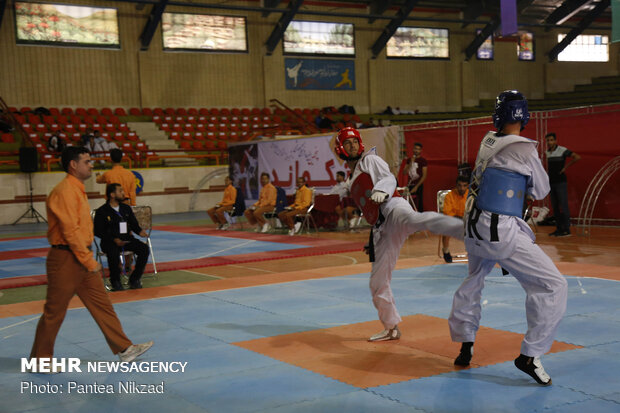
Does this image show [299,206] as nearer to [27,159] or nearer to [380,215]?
[380,215]

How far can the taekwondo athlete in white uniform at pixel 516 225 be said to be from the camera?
14.5 ft

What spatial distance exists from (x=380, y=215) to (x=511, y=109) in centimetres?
154

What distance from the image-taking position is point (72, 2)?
2647 cm

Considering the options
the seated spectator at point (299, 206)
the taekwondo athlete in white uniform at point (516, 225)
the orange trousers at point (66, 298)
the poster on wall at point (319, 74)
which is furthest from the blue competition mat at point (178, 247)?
the poster on wall at point (319, 74)

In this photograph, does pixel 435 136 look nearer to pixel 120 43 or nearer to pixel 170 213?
pixel 170 213

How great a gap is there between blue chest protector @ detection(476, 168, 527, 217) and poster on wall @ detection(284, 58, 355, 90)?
27.1 m

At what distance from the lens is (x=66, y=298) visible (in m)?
5.23

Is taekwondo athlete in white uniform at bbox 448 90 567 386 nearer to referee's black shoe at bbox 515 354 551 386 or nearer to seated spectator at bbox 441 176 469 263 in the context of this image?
referee's black shoe at bbox 515 354 551 386

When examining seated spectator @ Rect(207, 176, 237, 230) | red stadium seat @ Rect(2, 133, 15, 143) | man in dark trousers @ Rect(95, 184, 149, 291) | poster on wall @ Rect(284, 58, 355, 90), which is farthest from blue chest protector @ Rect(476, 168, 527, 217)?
poster on wall @ Rect(284, 58, 355, 90)

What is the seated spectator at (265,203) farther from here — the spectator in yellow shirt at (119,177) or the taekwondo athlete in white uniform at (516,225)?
the taekwondo athlete in white uniform at (516,225)

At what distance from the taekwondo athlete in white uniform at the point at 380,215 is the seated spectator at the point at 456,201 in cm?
453

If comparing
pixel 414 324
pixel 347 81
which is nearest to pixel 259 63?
pixel 347 81

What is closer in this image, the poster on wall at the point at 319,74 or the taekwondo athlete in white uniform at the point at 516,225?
the taekwondo athlete in white uniform at the point at 516,225

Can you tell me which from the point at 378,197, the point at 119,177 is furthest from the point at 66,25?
the point at 378,197
